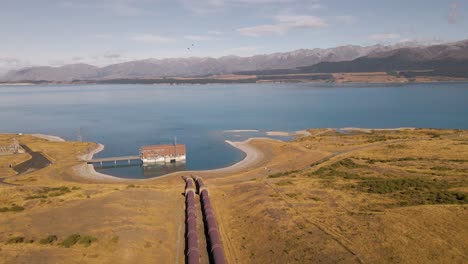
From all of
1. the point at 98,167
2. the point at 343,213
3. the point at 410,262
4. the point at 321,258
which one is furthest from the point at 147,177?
the point at 410,262

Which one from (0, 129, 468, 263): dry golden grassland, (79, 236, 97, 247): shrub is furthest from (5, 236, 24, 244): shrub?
(79, 236, 97, 247): shrub

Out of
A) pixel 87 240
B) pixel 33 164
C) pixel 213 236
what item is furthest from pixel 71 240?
pixel 33 164

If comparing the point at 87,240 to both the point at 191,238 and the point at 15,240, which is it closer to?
the point at 15,240

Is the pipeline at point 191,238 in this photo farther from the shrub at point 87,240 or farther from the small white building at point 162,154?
the small white building at point 162,154

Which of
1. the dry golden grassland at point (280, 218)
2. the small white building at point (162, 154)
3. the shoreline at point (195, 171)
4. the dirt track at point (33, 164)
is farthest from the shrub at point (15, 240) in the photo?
the small white building at point (162, 154)

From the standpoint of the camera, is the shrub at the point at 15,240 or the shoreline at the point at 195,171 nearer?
the shrub at the point at 15,240

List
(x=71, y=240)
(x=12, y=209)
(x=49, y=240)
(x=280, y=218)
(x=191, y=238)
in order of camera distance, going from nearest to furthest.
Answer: (x=49, y=240), (x=71, y=240), (x=191, y=238), (x=280, y=218), (x=12, y=209)

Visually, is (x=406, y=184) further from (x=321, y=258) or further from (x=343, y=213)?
(x=321, y=258)

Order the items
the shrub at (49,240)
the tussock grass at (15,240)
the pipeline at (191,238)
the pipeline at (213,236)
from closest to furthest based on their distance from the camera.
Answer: the pipeline at (213,236)
the pipeline at (191,238)
the tussock grass at (15,240)
the shrub at (49,240)
